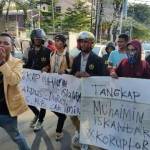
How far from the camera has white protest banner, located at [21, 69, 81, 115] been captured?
6.30 metres

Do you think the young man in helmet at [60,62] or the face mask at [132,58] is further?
the young man in helmet at [60,62]

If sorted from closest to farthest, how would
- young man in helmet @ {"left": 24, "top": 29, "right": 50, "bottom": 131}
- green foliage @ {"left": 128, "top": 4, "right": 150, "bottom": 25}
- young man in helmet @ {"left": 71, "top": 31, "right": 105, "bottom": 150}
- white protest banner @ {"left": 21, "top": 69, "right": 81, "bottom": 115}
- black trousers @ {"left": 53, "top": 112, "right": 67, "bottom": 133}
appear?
young man in helmet @ {"left": 71, "top": 31, "right": 105, "bottom": 150}, white protest banner @ {"left": 21, "top": 69, "right": 81, "bottom": 115}, black trousers @ {"left": 53, "top": 112, "right": 67, "bottom": 133}, young man in helmet @ {"left": 24, "top": 29, "right": 50, "bottom": 131}, green foliage @ {"left": 128, "top": 4, "right": 150, "bottom": 25}

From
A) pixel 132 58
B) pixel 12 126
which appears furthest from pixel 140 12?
pixel 12 126

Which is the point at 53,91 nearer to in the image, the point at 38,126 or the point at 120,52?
the point at 38,126

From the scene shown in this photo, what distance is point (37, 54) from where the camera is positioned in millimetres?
7262

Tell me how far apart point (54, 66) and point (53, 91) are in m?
0.43

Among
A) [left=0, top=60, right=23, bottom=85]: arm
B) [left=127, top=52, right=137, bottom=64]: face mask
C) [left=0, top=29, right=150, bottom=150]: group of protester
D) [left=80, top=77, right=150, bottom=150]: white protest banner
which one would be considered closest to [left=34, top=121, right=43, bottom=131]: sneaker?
[left=0, top=29, right=150, bottom=150]: group of protester

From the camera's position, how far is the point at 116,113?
18.0ft

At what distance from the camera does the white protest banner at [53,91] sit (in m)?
6.30

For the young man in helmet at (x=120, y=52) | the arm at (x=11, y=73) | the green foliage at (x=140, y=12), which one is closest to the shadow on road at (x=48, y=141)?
the young man in helmet at (x=120, y=52)

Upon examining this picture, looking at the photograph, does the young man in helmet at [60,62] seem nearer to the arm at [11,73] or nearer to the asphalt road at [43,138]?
the asphalt road at [43,138]

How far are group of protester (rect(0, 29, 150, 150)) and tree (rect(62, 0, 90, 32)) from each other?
45.8 meters

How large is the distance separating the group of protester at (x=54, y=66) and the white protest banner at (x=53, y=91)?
0.12 metres

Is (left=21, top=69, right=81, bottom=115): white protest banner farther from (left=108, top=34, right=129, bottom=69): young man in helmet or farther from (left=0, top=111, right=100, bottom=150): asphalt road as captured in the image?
(left=108, top=34, right=129, bottom=69): young man in helmet
